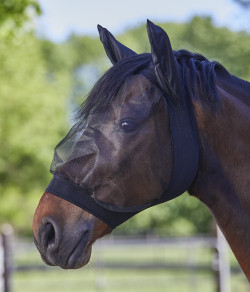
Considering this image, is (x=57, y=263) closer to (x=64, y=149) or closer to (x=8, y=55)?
(x=64, y=149)

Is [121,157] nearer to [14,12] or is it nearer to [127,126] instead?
[127,126]

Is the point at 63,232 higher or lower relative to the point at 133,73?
lower

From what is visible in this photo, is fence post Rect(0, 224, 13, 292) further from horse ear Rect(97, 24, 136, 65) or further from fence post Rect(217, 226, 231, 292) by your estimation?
horse ear Rect(97, 24, 136, 65)

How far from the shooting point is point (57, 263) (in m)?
2.06

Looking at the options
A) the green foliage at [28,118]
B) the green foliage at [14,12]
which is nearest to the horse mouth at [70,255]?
the green foliage at [14,12]

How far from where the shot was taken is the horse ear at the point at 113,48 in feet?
7.48

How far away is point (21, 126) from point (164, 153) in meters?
18.8

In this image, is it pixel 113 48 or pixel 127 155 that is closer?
pixel 127 155

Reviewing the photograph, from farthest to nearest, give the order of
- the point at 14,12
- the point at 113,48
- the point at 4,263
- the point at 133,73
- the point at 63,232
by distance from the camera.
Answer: the point at 4,263
the point at 14,12
the point at 113,48
the point at 133,73
the point at 63,232

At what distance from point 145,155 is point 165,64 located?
1.05 feet

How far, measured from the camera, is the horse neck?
6.95ft

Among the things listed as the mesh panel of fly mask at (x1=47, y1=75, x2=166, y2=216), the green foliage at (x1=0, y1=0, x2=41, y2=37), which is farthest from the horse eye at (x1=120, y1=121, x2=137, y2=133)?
the green foliage at (x1=0, y1=0, x2=41, y2=37)

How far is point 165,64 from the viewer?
2.07 meters

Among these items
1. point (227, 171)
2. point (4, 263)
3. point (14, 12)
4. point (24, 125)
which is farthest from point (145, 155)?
point (24, 125)
